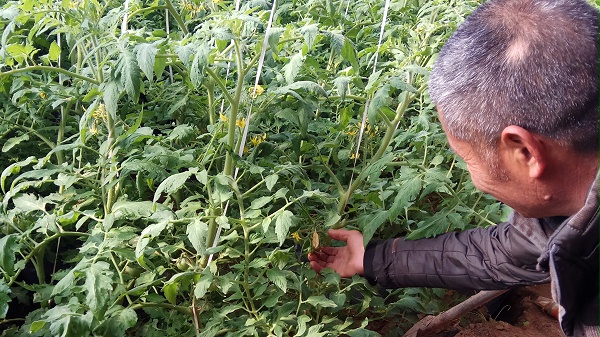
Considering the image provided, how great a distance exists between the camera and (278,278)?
67.1 inches

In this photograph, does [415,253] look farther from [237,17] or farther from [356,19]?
[356,19]

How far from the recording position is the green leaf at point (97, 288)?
61.7 inches

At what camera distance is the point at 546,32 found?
3.58 feet

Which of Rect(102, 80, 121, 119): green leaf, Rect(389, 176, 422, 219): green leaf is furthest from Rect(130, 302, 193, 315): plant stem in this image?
Rect(389, 176, 422, 219): green leaf

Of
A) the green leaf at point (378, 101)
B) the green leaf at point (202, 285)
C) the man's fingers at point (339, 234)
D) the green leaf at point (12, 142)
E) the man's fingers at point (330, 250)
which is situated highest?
the green leaf at point (378, 101)

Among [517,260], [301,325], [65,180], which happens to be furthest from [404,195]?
[65,180]

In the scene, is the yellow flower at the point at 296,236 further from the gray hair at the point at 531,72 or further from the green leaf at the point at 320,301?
the gray hair at the point at 531,72

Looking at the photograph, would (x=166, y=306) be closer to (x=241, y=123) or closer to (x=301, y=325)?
(x=301, y=325)

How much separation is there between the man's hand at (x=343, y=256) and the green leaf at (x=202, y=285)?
1.17ft

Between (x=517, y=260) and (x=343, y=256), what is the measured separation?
54 centimetres

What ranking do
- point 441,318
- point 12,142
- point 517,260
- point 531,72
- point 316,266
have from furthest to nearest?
point 12,142, point 441,318, point 316,266, point 517,260, point 531,72

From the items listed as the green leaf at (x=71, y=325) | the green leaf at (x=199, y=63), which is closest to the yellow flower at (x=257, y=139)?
the green leaf at (x=199, y=63)

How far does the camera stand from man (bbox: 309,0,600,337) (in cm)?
108

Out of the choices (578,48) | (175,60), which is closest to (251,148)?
(175,60)
